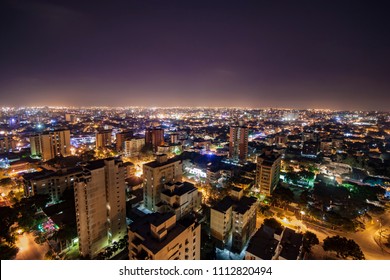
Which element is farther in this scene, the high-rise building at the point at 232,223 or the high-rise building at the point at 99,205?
the high-rise building at the point at 232,223

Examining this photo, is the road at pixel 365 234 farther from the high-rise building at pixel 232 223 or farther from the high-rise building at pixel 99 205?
the high-rise building at pixel 99 205

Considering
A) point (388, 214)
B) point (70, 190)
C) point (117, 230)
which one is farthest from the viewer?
point (70, 190)

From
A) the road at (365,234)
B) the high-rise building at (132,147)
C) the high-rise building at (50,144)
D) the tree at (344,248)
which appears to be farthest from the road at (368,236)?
the high-rise building at (50,144)

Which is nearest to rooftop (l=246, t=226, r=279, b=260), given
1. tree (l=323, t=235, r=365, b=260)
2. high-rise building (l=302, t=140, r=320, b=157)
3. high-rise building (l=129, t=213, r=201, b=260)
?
high-rise building (l=129, t=213, r=201, b=260)

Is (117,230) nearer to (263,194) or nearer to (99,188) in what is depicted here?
(99,188)
